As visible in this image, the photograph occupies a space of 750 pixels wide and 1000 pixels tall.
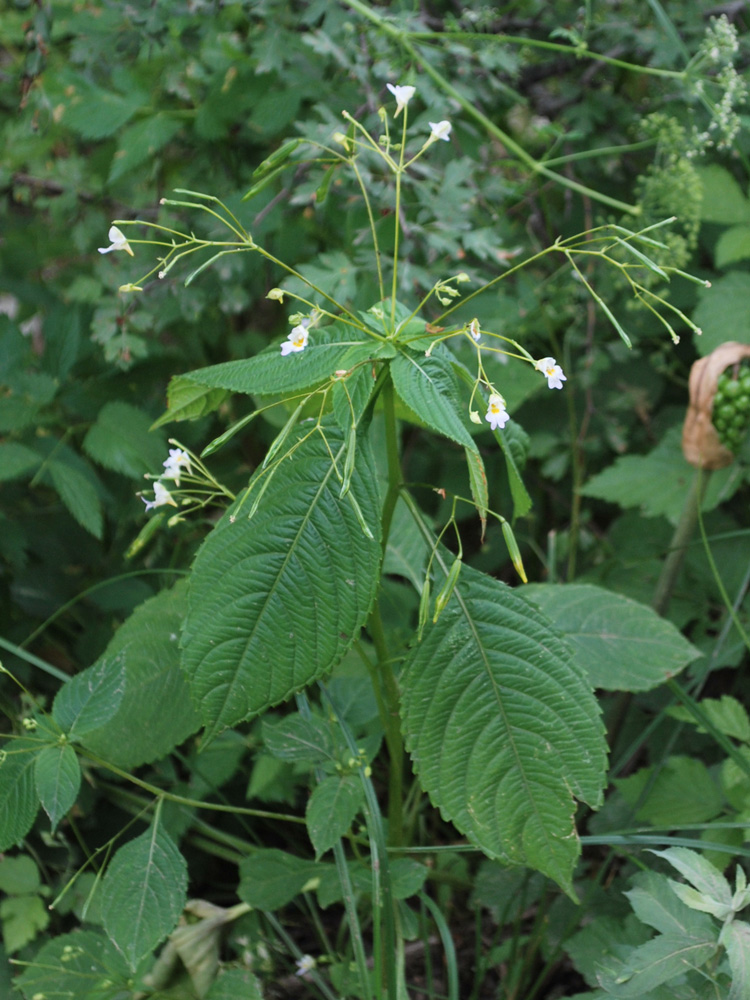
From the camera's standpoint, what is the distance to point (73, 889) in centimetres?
133

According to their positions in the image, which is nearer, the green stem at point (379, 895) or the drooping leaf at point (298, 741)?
the green stem at point (379, 895)

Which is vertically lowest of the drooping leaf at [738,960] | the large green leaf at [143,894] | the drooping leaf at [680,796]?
the drooping leaf at [680,796]

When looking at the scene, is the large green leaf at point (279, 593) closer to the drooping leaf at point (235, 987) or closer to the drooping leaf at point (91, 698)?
the drooping leaf at point (91, 698)

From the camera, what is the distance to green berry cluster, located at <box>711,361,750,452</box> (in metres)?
1.26

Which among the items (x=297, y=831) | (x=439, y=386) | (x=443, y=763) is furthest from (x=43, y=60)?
(x=297, y=831)

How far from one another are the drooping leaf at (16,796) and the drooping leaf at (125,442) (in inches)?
21.6

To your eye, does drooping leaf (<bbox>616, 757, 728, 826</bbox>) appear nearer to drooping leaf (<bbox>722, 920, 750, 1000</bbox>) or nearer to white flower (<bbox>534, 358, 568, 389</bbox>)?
drooping leaf (<bbox>722, 920, 750, 1000</bbox>)

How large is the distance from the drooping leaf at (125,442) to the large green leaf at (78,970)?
2.34 feet

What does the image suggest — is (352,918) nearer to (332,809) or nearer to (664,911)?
(332,809)

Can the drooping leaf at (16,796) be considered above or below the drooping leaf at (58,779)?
below

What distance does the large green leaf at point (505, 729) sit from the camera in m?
0.89

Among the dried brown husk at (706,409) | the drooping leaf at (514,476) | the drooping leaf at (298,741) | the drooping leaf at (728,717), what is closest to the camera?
the drooping leaf at (514,476)

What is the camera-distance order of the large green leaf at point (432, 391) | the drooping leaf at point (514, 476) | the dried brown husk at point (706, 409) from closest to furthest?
the large green leaf at point (432, 391)
the drooping leaf at point (514, 476)
the dried brown husk at point (706, 409)

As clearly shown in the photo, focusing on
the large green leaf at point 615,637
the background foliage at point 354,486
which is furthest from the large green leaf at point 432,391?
the large green leaf at point 615,637
